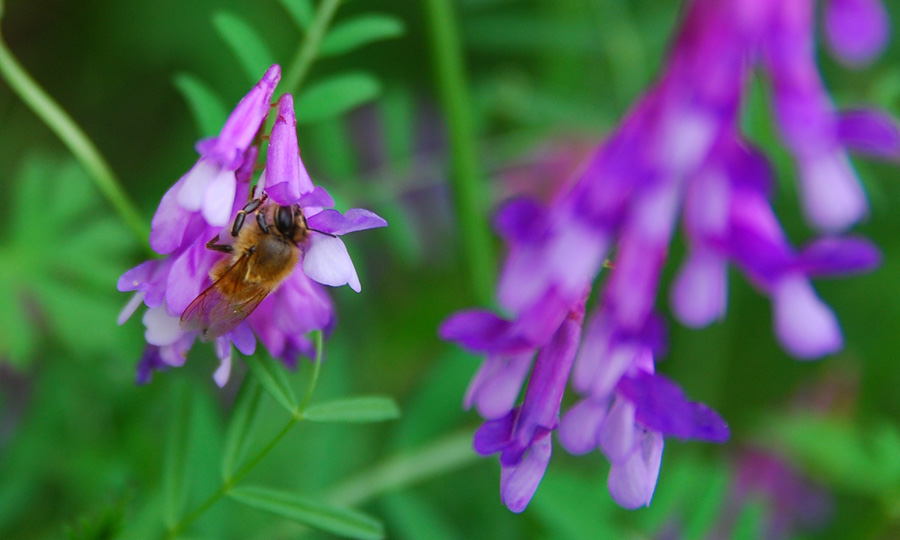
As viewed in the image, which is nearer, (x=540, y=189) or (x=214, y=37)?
(x=540, y=189)

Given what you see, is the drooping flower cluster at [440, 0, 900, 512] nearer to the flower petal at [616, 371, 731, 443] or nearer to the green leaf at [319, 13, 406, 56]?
the flower petal at [616, 371, 731, 443]

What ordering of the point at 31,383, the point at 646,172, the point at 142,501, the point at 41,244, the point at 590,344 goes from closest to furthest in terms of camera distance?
1. the point at 646,172
2. the point at 590,344
3. the point at 142,501
4. the point at 41,244
5. the point at 31,383

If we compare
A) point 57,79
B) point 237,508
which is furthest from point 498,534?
point 57,79

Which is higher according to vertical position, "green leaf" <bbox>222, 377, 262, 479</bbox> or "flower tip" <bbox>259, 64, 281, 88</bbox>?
"flower tip" <bbox>259, 64, 281, 88</bbox>

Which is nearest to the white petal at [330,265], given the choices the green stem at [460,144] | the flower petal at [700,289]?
the flower petal at [700,289]

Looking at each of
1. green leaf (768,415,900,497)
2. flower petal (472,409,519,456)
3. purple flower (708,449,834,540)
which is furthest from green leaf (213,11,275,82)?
purple flower (708,449,834,540)

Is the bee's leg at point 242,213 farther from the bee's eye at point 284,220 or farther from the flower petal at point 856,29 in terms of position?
the flower petal at point 856,29

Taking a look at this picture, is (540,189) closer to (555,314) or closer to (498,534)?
(498,534)
